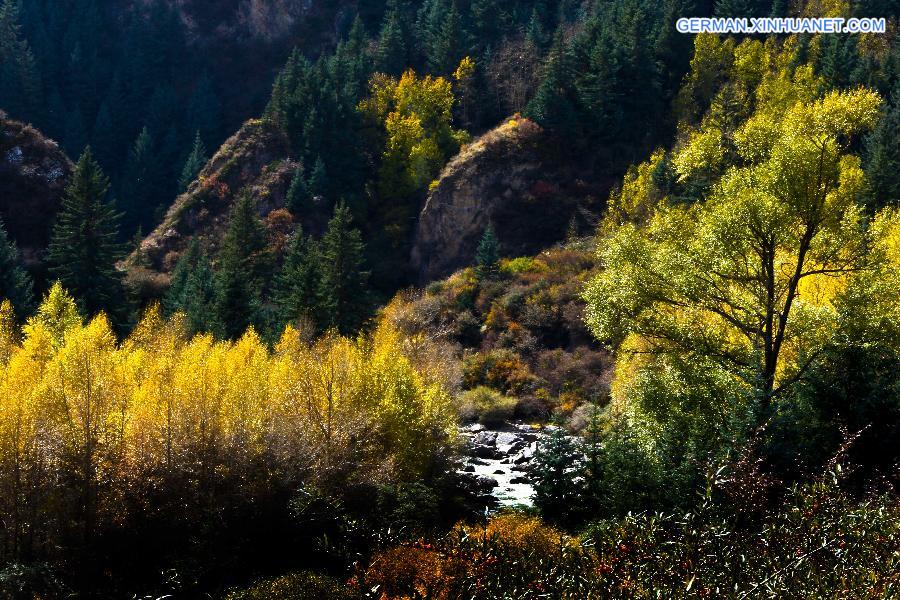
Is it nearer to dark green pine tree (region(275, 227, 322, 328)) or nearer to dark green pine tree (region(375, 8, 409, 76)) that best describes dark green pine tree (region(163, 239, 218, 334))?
dark green pine tree (region(275, 227, 322, 328))

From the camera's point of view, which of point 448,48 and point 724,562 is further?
point 448,48

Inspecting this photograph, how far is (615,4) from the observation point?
10588cm

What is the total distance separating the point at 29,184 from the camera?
8006cm

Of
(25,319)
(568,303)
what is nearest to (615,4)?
(568,303)

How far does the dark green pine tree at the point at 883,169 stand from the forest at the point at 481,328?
30cm

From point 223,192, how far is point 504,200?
3291cm

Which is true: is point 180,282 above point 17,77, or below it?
below

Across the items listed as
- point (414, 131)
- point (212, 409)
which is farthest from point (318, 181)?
point (212, 409)

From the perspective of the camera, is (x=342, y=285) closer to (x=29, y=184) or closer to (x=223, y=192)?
(x=29, y=184)

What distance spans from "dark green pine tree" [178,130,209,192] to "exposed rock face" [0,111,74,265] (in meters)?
22.3

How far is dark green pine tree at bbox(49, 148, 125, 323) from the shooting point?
59688mm

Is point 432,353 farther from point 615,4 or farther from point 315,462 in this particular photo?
point 615,4

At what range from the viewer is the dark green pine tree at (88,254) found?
5969 centimetres

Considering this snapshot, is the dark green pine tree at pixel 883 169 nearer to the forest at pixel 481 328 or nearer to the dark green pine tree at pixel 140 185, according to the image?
the forest at pixel 481 328
